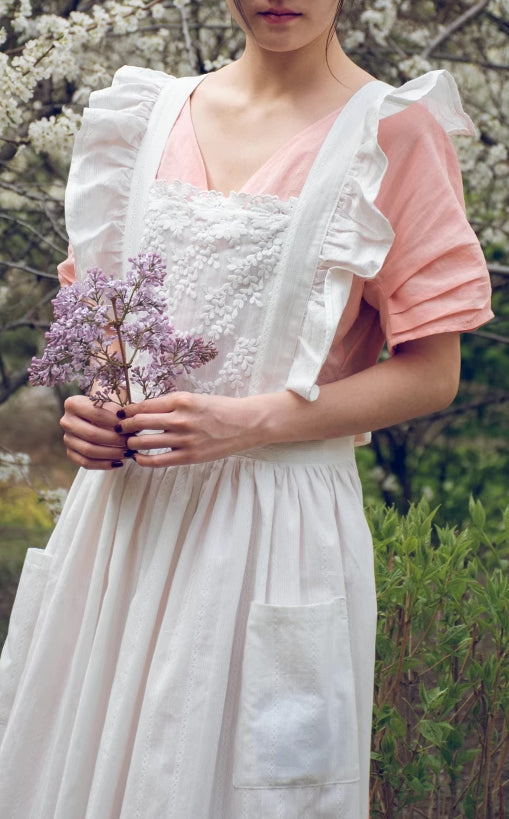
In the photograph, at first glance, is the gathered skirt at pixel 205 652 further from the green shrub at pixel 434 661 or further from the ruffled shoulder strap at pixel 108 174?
the green shrub at pixel 434 661

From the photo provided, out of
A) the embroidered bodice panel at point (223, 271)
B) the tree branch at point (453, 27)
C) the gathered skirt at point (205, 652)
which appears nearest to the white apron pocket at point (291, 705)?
the gathered skirt at point (205, 652)

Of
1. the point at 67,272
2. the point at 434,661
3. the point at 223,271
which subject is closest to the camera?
the point at 223,271

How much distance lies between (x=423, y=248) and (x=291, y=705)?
583 mm

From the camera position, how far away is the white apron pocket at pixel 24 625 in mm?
1462

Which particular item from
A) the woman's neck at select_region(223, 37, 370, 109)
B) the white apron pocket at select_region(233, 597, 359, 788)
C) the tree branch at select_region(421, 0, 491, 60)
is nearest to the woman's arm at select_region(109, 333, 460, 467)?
the white apron pocket at select_region(233, 597, 359, 788)

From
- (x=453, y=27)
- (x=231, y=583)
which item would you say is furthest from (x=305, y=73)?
(x=453, y=27)

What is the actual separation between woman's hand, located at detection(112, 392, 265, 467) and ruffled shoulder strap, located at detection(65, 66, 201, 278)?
29 centimetres

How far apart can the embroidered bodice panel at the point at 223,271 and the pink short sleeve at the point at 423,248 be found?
0.46ft

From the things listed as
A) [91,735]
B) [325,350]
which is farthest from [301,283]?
[91,735]

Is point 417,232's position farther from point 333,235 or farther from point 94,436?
point 94,436

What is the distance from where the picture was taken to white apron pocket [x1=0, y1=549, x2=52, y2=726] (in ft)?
4.80

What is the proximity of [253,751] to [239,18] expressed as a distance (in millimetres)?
924

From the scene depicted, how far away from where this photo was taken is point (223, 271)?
1.34 meters

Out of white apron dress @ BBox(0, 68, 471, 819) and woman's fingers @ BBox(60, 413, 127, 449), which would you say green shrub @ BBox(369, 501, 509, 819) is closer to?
white apron dress @ BBox(0, 68, 471, 819)
